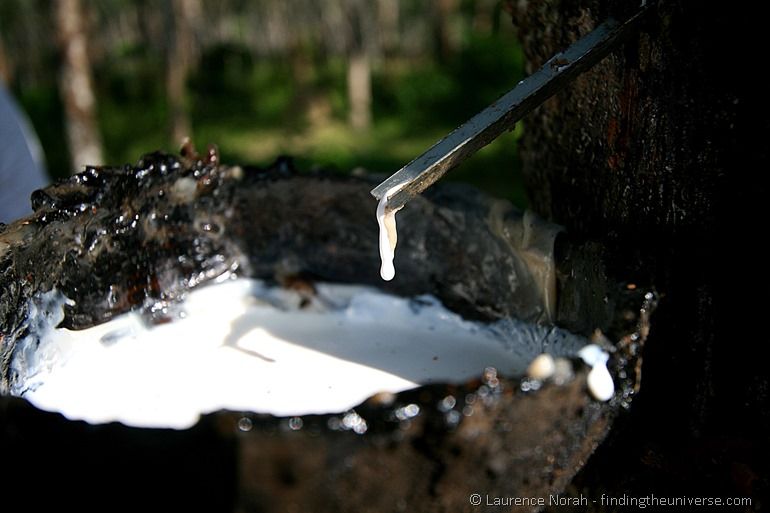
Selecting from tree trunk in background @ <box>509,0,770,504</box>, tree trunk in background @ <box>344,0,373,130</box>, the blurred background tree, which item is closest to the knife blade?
tree trunk in background @ <box>509,0,770,504</box>

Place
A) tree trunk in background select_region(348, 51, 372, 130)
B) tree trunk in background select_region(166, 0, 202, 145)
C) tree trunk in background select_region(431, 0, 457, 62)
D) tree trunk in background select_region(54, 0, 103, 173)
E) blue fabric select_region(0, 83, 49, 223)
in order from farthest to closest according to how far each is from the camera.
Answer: tree trunk in background select_region(431, 0, 457, 62) → tree trunk in background select_region(348, 51, 372, 130) → tree trunk in background select_region(166, 0, 202, 145) → tree trunk in background select_region(54, 0, 103, 173) → blue fabric select_region(0, 83, 49, 223)

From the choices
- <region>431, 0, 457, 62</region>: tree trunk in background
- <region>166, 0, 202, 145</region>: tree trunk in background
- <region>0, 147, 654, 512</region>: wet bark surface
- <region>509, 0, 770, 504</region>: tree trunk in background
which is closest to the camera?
<region>0, 147, 654, 512</region>: wet bark surface

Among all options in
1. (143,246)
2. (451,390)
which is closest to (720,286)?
(451,390)

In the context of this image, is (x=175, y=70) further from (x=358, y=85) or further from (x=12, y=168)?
(x=12, y=168)

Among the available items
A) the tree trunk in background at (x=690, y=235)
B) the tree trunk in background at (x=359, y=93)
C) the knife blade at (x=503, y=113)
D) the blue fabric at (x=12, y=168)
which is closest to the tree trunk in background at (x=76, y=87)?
the blue fabric at (x=12, y=168)

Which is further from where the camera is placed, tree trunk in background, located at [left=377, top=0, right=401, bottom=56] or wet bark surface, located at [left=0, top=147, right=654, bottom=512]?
tree trunk in background, located at [left=377, top=0, right=401, bottom=56]

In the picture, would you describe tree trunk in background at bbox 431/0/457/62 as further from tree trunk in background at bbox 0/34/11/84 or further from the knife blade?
the knife blade

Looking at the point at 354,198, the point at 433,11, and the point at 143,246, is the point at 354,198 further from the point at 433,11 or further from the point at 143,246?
the point at 433,11
